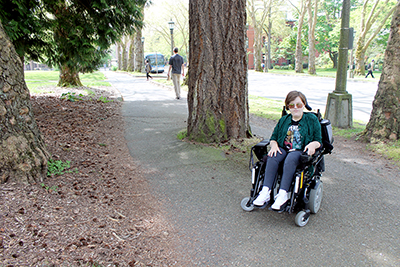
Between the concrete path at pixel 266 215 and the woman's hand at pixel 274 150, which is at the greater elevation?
the woman's hand at pixel 274 150

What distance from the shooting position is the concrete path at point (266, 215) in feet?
9.64

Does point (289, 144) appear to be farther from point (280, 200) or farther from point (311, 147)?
point (280, 200)

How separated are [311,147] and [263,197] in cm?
76

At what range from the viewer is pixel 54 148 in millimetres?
5586

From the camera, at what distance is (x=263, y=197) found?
343 centimetres

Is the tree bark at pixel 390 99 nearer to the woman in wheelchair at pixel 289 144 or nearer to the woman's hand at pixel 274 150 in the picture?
the woman in wheelchair at pixel 289 144

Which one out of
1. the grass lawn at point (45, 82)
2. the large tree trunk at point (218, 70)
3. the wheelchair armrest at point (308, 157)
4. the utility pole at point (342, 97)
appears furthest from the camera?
the grass lawn at point (45, 82)

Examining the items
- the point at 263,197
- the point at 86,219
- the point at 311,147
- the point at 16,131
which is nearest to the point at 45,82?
the point at 16,131

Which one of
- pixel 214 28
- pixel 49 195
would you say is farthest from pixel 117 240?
pixel 214 28

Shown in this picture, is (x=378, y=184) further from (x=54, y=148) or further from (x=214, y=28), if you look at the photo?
(x=54, y=148)

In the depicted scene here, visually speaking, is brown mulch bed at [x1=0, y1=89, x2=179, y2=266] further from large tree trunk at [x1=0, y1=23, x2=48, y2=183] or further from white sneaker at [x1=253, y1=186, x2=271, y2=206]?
white sneaker at [x1=253, y1=186, x2=271, y2=206]

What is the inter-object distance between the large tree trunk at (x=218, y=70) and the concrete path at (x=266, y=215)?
62 cm

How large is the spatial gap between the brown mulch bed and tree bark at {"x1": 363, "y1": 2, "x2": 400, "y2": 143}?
16.3 ft

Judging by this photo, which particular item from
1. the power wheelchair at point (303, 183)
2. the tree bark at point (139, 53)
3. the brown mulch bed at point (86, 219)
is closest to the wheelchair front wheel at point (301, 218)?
the power wheelchair at point (303, 183)
